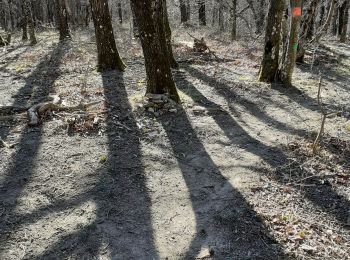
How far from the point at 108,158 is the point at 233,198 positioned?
78.7 inches

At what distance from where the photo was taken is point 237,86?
29.5 ft

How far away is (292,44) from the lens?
336 inches

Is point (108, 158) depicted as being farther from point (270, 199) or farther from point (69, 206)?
point (270, 199)

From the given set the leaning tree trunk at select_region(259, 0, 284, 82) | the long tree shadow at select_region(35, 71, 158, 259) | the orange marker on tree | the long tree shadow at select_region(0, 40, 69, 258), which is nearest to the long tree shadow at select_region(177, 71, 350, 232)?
the long tree shadow at select_region(35, 71, 158, 259)

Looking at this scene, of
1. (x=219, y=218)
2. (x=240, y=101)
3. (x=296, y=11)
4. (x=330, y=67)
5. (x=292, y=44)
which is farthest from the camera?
(x=330, y=67)

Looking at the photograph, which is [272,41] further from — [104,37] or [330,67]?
[104,37]

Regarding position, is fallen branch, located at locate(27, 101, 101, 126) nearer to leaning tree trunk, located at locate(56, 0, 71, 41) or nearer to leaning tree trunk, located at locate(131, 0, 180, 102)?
leaning tree trunk, located at locate(131, 0, 180, 102)

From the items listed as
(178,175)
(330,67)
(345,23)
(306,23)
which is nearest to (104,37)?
(178,175)

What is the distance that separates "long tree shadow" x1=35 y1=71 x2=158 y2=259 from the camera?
3658 mm

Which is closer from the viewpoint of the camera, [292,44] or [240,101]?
[240,101]

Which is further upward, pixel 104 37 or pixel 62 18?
pixel 62 18

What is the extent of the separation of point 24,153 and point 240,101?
4.43m

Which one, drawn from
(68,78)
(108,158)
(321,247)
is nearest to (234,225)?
(321,247)

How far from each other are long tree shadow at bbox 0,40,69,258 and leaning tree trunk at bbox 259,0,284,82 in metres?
5.17
